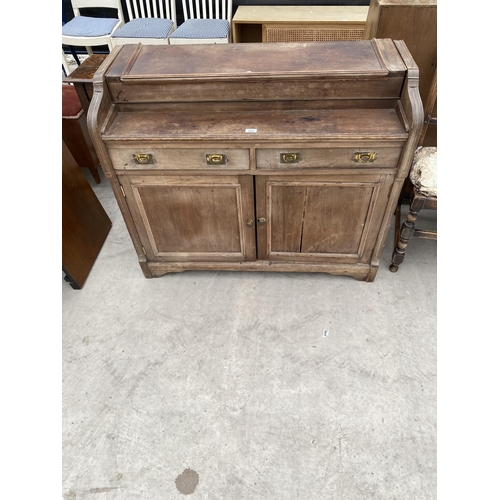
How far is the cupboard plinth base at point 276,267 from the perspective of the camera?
7.04ft

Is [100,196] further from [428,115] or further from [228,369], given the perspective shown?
[428,115]

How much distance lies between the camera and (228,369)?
1.86m

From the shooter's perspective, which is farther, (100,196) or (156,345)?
(100,196)

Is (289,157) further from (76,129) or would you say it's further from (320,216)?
(76,129)

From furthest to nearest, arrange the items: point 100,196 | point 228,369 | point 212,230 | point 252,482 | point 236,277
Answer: point 100,196
point 236,277
point 212,230
point 228,369
point 252,482

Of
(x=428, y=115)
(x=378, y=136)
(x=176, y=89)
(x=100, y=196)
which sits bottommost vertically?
(x=100, y=196)

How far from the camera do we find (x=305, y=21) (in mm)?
3424

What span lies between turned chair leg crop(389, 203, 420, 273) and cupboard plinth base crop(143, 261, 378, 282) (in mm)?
193

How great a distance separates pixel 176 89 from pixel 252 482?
182 centimetres

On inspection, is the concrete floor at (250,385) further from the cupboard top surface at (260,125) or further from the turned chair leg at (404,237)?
the cupboard top surface at (260,125)

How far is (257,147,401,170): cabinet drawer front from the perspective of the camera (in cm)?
158

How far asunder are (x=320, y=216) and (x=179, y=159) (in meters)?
0.81

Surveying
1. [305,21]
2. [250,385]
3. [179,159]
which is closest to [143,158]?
[179,159]

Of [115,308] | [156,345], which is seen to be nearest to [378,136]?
[156,345]
